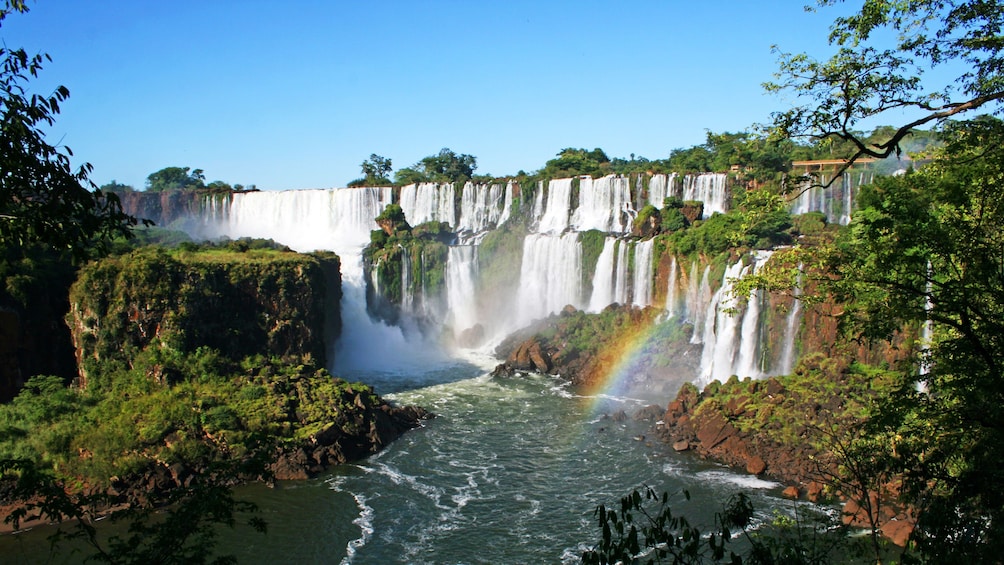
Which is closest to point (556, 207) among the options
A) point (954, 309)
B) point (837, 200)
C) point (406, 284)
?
point (406, 284)

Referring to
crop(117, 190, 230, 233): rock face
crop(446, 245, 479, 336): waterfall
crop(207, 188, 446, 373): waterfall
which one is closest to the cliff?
crop(446, 245, 479, 336): waterfall

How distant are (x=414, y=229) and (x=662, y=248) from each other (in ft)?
56.8

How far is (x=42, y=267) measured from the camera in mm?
23938

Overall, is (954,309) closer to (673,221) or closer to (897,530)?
(897,530)

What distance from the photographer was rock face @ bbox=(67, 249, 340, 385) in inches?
951

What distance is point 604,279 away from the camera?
37250 millimetres

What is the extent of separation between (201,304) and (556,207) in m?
24.4

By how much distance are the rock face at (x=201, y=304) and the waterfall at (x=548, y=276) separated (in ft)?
44.2

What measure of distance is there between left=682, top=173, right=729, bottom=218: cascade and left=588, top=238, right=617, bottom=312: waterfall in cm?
714

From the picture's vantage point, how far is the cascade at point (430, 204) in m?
48.0

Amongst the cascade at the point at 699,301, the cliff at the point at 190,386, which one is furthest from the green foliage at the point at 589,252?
the cliff at the point at 190,386

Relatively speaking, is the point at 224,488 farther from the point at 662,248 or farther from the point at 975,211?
the point at 662,248

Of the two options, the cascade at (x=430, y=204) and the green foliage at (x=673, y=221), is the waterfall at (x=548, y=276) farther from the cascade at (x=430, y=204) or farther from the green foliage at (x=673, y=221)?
the cascade at (x=430, y=204)

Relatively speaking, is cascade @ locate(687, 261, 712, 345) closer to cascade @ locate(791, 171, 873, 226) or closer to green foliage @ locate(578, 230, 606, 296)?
green foliage @ locate(578, 230, 606, 296)
